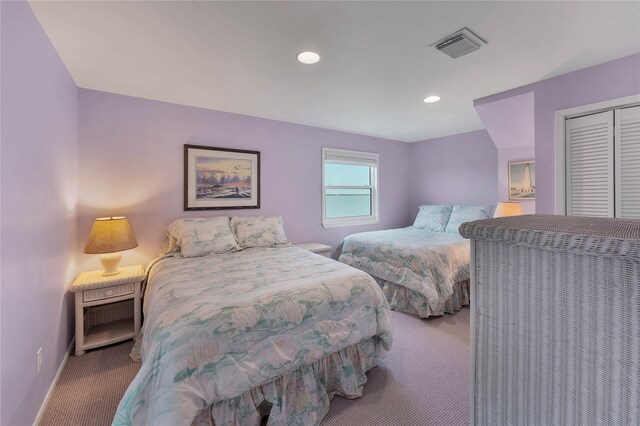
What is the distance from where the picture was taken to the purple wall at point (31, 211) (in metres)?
1.26

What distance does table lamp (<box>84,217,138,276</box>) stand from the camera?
89.4 inches

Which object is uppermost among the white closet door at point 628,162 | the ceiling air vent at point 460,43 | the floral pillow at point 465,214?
the ceiling air vent at point 460,43

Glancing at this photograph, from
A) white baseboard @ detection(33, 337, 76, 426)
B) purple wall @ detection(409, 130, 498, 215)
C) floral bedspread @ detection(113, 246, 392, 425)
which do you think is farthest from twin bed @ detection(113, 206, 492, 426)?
purple wall @ detection(409, 130, 498, 215)

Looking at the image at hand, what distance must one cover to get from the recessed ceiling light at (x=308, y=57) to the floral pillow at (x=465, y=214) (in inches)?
120

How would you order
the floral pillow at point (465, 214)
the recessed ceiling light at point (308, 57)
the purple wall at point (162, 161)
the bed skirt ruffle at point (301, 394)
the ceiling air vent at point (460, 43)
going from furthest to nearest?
the floral pillow at point (465, 214)
the purple wall at point (162, 161)
the recessed ceiling light at point (308, 57)
the ceiling air vent at point (460, 43)
the bed skirt ruffle at point (301, 394)

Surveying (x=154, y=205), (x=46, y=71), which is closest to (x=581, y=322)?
(x=46, y=71)

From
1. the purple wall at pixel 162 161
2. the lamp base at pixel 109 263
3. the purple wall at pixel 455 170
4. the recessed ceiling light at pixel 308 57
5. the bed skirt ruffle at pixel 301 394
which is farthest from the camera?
the purple wall at pixel 455 170

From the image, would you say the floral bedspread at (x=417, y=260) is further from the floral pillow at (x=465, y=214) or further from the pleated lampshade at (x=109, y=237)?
the pleated lampshade at (x=109, y=237)

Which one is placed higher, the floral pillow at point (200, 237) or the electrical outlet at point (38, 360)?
the floral pillow at point (200, 237)

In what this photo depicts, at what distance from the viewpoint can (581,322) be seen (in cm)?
56

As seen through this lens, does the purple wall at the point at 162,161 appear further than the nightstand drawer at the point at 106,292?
Yes

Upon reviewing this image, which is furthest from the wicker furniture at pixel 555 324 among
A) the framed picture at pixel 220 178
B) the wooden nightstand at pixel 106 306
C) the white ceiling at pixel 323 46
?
the framed picture at pixel 220 178

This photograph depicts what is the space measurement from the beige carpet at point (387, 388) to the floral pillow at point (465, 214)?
193 cm

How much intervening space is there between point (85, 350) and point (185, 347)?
1.72 metres
